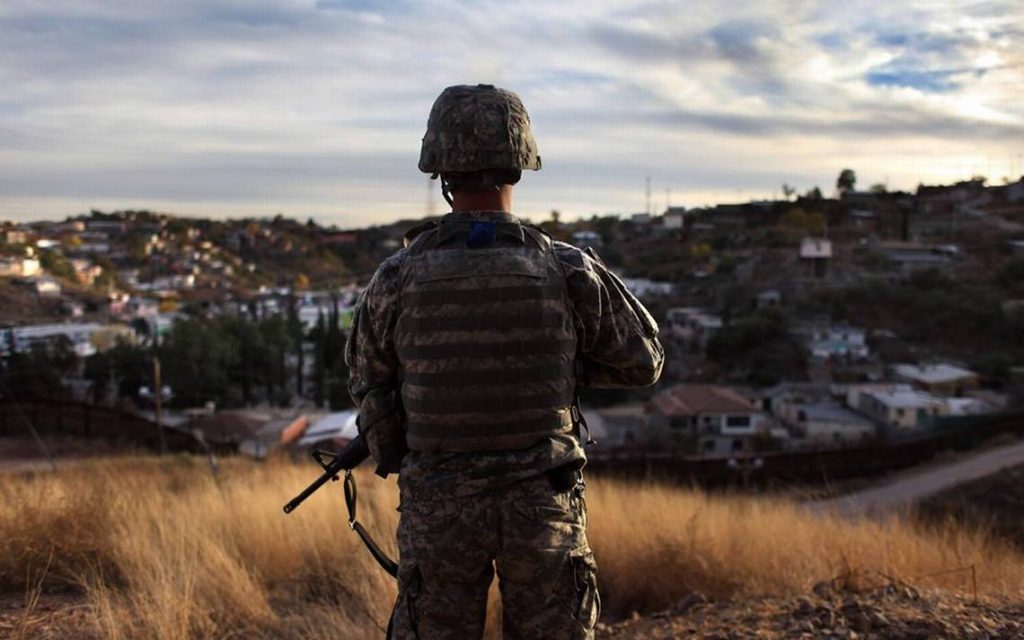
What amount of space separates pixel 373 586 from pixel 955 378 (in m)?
35.9

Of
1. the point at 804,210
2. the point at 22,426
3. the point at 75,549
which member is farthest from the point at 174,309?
the point at 804,210

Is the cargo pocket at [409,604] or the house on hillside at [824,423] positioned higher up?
the cargo pocket at [409,604]

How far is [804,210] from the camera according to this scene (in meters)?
93.8

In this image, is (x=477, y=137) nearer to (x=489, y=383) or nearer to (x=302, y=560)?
(x=489, y=383)

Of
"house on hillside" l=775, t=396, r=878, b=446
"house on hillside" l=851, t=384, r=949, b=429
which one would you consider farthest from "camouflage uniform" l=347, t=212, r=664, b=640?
"house on hillside" l=851, t=384, r=949, b=429

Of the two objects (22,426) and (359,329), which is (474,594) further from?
(22,426)

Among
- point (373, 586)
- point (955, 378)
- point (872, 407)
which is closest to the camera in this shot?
point (373, 586)

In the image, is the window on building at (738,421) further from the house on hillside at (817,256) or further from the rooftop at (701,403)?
the house on hillside at (817,256)

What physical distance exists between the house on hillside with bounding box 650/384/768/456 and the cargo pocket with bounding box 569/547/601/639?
2349cm

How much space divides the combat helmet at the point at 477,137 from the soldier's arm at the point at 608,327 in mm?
282

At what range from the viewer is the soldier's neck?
228 cm

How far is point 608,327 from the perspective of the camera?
2.25 m

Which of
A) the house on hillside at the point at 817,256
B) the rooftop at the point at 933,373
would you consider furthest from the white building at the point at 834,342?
the house on hillside at the point at 817,256

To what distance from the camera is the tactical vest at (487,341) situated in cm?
212
